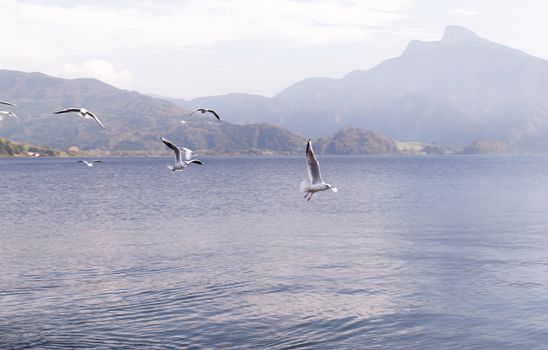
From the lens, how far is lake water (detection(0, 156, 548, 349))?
31.3m

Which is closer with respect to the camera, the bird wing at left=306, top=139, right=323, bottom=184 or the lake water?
the bird wing at left=306, top=139, right=323, bottom=184

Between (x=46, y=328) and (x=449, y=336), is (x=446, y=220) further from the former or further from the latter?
(x=46, y=328)

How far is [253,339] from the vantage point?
30.5 metres

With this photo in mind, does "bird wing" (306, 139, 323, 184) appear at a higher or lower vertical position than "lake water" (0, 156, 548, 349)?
higher

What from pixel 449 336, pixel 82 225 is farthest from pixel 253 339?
pixel 82 225

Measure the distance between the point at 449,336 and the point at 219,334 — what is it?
10.7 metres

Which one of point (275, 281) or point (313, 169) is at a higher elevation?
point (313, 169)

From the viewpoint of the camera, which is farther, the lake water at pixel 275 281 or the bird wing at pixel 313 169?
the lake water at pixel 275 281

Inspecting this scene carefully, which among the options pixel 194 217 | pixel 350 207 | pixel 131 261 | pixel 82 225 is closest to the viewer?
pixel 131 261

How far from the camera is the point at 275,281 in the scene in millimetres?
42094

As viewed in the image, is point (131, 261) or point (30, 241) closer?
point (131, 261)

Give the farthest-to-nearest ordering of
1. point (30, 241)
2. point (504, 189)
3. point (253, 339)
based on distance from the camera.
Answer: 1. point (504, 189)
2. point (30, 241)
3. point (253, 339)

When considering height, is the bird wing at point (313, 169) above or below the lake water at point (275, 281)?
above

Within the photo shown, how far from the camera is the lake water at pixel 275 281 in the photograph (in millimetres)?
31281
